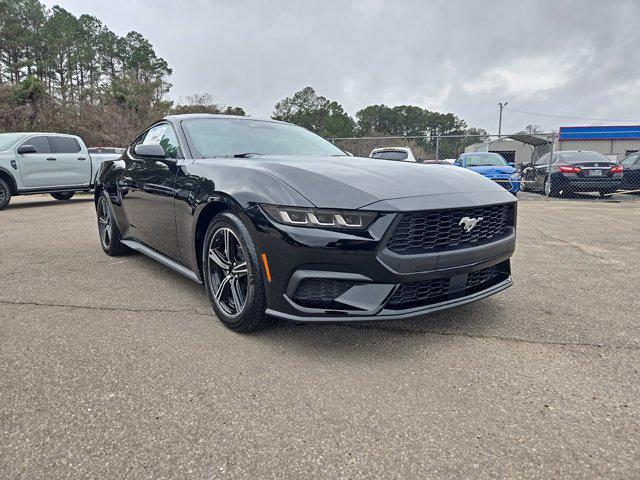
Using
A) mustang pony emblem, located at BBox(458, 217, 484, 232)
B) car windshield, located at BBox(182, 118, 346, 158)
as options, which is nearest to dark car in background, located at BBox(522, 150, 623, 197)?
car windshield, located at BBox(182, 118, 346, 158)

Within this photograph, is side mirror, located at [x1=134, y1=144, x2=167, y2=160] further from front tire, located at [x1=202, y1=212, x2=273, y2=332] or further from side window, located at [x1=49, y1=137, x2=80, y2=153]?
side window, located at [x1=49, y1=137, x2=80, y2=153]

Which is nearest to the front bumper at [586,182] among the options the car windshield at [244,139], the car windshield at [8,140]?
the car windshield at [244,139]

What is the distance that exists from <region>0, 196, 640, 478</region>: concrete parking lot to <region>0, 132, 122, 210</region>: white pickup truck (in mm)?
7406

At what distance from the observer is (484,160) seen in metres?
12.2

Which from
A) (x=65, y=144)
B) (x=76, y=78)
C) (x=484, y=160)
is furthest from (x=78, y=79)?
(x=484, y=160)

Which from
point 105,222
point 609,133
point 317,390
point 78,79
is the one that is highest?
point 78,79

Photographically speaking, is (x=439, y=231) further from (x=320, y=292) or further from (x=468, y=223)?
(x=320, y=292)

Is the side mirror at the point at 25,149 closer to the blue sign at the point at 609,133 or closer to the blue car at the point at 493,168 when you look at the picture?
the blue car at the point at 493,168

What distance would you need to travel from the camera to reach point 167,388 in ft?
6.69

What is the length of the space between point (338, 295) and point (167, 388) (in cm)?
94

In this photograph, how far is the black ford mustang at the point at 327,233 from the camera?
2.19 meters

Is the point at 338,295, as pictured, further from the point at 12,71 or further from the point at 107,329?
the point at 12,71

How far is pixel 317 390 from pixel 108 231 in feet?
11.8

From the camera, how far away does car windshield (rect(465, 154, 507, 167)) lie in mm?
11907
